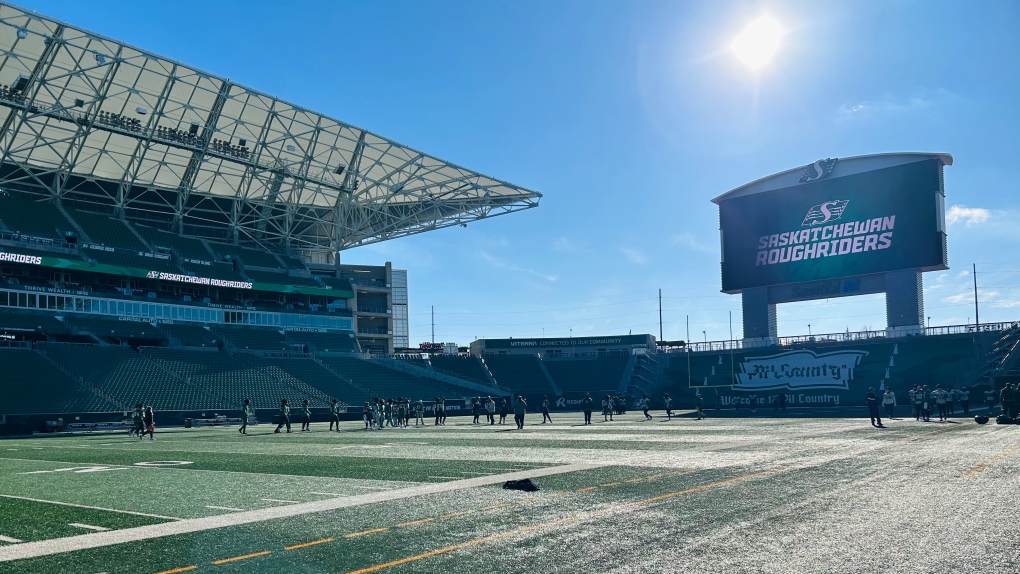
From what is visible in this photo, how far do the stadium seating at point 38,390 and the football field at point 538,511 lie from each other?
24.6m

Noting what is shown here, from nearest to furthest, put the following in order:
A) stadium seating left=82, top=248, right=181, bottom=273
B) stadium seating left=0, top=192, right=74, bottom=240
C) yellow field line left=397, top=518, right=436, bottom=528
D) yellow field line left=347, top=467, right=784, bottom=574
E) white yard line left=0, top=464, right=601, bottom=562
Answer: yellow field line left=347, top=467, right=784, bottom=574 < white yard line left=0, top=464, right=601, bottom=562 < yellow field line left=397, top=518, right=436, bottom=528 < stadium seating left=0, top=192, right=74, bottom=240 < stadium seating left=82, top=248, right=181, bottom=273

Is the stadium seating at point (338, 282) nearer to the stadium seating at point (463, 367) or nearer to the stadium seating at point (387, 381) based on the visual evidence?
the stadium seating at point (387, 381)

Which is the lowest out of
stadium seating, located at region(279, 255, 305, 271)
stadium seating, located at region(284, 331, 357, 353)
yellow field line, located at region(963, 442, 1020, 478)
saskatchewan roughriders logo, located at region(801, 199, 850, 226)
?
yellow field line, located at region(963, 442, 1020, 478)

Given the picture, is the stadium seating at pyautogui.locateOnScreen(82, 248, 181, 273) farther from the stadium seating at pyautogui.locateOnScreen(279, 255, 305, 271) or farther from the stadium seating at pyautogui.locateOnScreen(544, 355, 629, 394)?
the stadium seating at pyautogui.locateOnScreen(544, 355, 629, 394)

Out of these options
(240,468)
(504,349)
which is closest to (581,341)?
(504,349)

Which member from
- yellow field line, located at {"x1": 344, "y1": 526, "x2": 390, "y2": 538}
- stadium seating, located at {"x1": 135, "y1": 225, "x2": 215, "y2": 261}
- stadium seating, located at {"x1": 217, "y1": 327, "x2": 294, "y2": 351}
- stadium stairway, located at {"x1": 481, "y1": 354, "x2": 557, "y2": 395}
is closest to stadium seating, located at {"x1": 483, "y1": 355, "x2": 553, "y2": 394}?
stadium stairway, located at {"x1": 481, "y1": 354, "x2": 557, "y2": 395}

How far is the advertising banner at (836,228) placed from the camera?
51.6 meters

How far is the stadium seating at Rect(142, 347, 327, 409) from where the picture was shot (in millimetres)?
50594

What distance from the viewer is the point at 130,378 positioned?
4769cm

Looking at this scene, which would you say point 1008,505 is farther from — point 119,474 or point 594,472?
point 119,474

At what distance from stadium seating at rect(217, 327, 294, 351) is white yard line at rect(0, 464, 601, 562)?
4987 cm

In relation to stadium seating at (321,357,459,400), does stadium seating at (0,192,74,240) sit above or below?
above

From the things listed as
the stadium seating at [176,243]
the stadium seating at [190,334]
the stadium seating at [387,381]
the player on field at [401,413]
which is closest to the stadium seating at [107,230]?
the stadium seating at [176,243]

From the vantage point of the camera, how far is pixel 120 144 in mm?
52750
